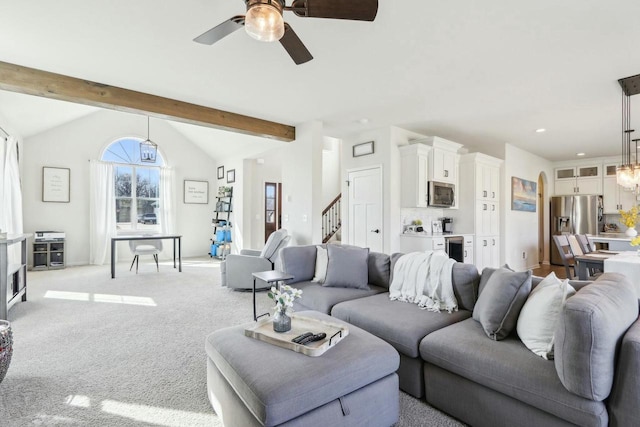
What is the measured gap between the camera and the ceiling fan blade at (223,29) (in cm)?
190

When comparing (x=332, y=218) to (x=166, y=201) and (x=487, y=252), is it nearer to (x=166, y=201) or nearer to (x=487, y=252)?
(x=487, y=252)

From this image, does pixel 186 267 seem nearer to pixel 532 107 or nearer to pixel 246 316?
pixel 246 316

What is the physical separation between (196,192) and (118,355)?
21.0 ft

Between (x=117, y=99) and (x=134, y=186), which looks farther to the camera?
(x=134, y=186)

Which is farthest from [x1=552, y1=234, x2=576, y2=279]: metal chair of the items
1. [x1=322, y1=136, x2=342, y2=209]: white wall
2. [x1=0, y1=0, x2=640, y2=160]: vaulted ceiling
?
[x1=322, y1=136, x2=342, y2=209]: white wall

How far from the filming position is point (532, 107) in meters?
4.24

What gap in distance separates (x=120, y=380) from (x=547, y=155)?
9.13 m

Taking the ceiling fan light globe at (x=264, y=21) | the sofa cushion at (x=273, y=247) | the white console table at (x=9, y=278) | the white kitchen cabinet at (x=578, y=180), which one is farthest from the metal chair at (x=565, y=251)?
the white console table at (x=9, y=278)

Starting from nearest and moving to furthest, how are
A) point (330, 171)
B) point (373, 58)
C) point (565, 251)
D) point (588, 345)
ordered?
point (588, 345), point (373, 58), point (565, 251), point (330, 171)

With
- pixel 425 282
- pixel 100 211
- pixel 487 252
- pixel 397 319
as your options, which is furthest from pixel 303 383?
pixel 100 211

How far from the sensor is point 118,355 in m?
2.60

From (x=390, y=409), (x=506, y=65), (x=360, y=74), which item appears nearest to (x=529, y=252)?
(x=506, y=65)

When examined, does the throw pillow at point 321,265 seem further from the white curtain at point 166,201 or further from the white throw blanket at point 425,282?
the white curtain at point 166,201

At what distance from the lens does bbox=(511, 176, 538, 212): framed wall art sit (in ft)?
21.9
